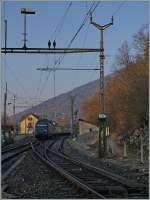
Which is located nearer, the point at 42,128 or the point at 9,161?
the point at 9,161

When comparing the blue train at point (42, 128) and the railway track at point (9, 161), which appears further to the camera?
the blue train at point (42, 128)

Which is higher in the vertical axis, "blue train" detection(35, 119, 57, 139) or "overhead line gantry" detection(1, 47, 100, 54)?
"overhead line gantry" detection(1, 47, 100, 54)

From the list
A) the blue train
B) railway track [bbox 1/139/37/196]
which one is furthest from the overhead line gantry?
the blue train

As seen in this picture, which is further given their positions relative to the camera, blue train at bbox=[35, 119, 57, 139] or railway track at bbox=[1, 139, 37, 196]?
blue train at bbox=[35, 119, 57, 139]

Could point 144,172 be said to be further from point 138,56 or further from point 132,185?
point 138,56

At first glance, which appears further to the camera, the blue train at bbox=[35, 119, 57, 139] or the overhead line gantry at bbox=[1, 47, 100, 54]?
the blue train at bbox=[35, 119, 57, 139]

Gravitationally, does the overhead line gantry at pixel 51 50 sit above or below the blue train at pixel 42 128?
above

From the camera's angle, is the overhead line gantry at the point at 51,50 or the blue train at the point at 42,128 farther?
the blue train at the point at 42,128

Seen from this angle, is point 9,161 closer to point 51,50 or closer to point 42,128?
point 51,50

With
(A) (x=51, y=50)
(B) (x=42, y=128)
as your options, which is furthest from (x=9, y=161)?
(B) (x=42, y=128)

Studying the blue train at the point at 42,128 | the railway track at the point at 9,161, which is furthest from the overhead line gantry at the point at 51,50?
the blue train at the point at 42,128

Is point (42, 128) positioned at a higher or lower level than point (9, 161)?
higher

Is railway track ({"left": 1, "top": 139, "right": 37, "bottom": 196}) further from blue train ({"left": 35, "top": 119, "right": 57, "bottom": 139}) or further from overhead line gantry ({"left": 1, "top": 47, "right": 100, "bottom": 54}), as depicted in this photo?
blue train ({"left": 35, "top": 119, "right": 57, "bottom": 139})

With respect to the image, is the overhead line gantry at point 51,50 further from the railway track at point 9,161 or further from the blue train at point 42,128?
the blue train at point 42,128
